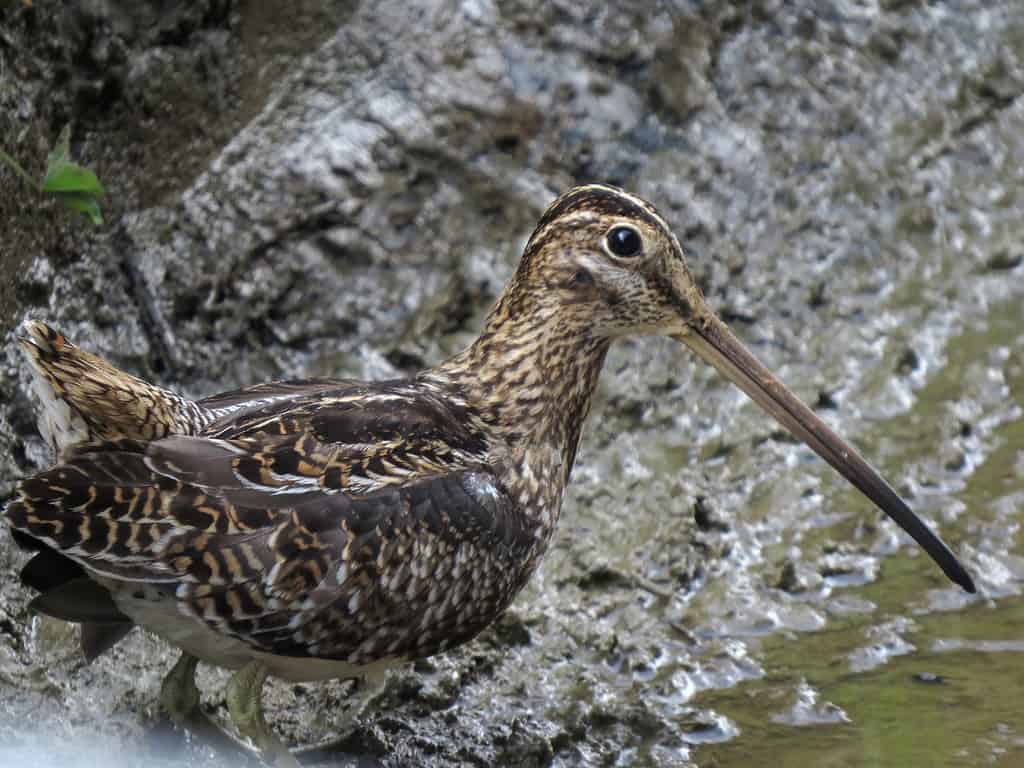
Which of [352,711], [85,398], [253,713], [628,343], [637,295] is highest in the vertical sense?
[628,343]

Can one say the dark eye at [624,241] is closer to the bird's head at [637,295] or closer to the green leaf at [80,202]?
the bird's head at [637,295]

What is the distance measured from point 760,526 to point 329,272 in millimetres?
1917

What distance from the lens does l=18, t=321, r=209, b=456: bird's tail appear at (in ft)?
12.5

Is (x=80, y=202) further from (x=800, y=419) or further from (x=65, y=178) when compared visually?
(x=800, y=419)

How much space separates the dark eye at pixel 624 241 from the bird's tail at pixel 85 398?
134 cm

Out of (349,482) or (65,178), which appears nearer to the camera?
(349,482)

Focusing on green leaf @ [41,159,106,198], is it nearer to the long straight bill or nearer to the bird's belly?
the bird's belly

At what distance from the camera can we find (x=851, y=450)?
459 centimetres

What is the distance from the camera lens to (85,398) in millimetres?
Result: 3803

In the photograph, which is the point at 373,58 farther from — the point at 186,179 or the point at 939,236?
the point at 939,236

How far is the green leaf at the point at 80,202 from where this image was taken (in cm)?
500

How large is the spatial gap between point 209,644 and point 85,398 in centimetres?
72

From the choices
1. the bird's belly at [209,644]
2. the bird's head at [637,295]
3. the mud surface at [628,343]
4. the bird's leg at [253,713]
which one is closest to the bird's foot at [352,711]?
the mud surface at [628,343]

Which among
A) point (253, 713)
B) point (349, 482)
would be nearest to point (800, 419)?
point (349, 482)
